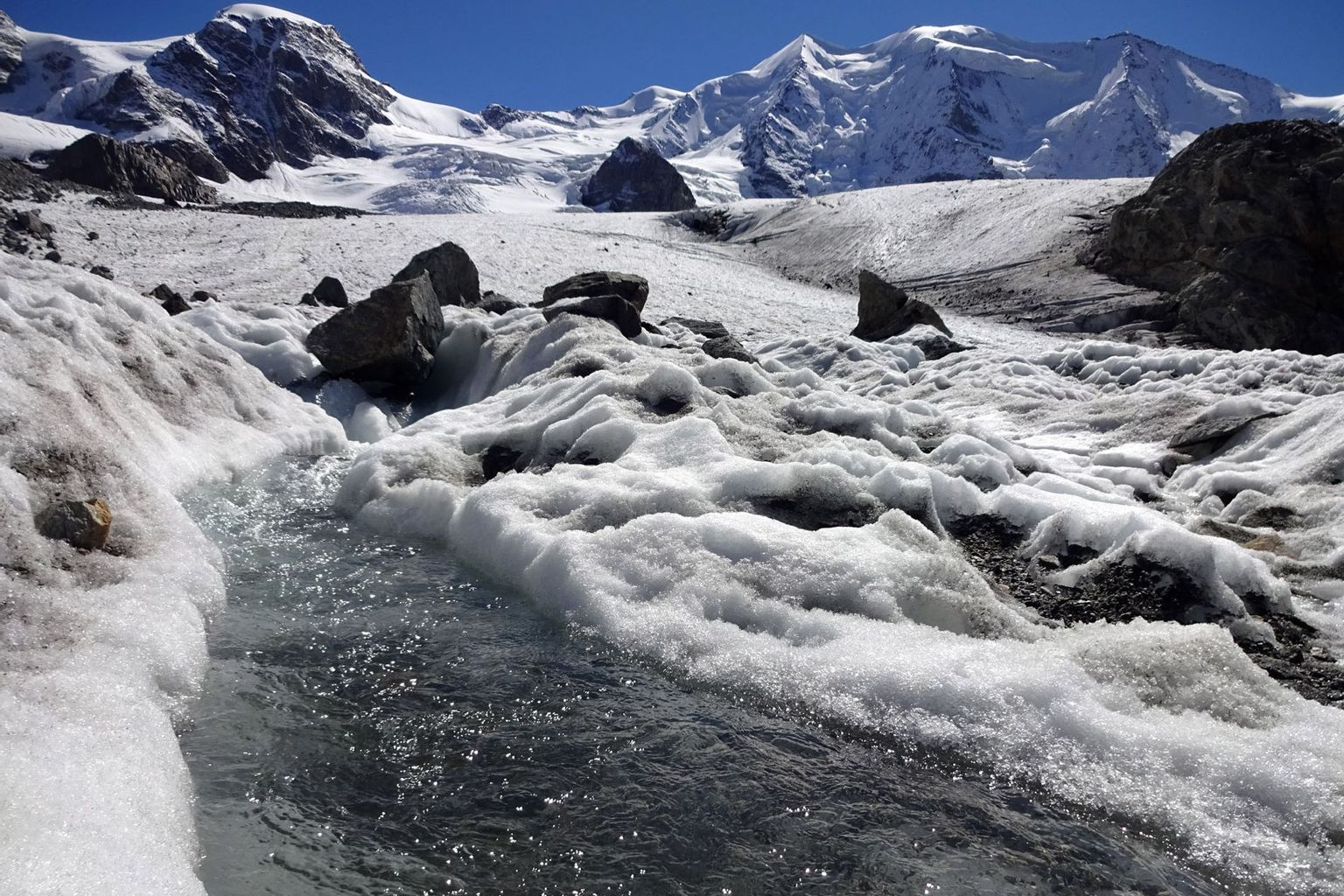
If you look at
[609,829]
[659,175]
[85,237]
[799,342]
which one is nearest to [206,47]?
[659,175]

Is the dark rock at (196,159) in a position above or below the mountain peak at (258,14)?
below

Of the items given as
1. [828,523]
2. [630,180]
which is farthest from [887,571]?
[630,180]

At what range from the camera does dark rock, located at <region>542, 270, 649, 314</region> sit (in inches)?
476

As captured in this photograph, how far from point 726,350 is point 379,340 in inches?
165

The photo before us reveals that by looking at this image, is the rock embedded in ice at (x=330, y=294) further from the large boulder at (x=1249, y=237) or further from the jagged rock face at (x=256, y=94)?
the jagged rock face at (x=256, y=94)

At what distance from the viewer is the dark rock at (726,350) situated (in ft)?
35.1

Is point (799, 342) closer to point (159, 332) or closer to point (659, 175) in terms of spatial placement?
point (159, 332)

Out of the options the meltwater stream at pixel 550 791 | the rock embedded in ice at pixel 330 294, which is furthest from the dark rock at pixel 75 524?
the rock embedded in ice at pixel 330 294

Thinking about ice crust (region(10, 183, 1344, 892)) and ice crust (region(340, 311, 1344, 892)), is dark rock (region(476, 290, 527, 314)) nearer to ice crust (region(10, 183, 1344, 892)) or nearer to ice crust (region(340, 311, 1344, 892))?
ice crust (region(10, 183, 1344, 892))

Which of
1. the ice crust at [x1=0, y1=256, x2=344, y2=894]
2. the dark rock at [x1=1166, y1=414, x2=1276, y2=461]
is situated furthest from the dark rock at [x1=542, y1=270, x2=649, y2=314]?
the dark rock at [x1=1166, y1=414, x2=1276, y2=461]

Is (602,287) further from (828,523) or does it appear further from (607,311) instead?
(828,523)

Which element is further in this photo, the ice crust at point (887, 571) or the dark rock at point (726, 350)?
the dark rock at point (726, 350)

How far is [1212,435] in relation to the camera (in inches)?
315

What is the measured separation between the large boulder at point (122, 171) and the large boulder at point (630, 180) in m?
53.6
